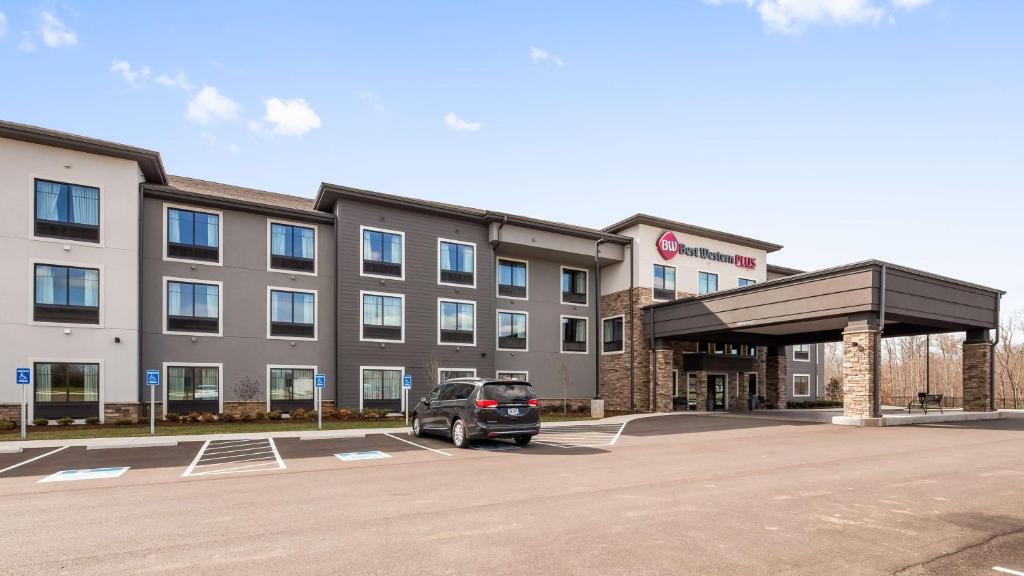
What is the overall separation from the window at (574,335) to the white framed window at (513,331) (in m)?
2.70

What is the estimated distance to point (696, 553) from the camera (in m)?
5.73

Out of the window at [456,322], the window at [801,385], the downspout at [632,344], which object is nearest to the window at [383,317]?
the window at [456,322]

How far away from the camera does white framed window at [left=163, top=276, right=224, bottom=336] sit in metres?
24.7

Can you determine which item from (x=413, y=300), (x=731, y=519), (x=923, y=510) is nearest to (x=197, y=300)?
(x=413, y=300)

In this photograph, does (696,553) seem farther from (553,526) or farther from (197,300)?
(197,300)

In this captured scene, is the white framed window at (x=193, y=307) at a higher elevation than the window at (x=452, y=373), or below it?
higher

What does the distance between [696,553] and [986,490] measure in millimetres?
6417

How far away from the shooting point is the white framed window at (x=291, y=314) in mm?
26688

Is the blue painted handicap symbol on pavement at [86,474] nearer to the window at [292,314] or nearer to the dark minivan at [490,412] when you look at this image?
the dark minivan at [490,412]

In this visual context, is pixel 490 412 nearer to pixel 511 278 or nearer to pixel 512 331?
pixel 512 331

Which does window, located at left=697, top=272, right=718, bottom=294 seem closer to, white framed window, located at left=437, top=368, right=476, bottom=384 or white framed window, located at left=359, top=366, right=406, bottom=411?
white framed window, located at left=437, top=368, right=476, bottom=384

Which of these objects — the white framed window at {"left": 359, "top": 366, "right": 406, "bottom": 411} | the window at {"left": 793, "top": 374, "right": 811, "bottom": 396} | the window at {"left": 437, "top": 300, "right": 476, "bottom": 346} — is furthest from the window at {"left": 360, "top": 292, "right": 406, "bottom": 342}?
the window at {"left": 793, "top": 374, "right": 811, "bottom": 396}

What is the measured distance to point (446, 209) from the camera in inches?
1166

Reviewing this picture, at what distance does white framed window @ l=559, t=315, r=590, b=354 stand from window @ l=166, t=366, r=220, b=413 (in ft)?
60.1
